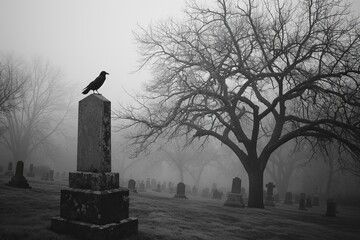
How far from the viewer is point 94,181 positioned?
15.5 feet

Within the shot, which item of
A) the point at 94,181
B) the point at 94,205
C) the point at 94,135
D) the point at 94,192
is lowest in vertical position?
the point at 94,205

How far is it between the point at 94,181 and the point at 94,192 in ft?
0.69

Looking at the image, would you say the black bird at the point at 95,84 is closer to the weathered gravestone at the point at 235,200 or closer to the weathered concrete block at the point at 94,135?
the weathered concrete block at the point at 94,135

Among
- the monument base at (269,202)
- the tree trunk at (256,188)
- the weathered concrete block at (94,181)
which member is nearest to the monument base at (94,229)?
the weathered concrete block at (94,181)

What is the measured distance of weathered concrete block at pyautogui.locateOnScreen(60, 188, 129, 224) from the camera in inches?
178

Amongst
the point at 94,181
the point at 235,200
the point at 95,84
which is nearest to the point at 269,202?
the point at 235,200

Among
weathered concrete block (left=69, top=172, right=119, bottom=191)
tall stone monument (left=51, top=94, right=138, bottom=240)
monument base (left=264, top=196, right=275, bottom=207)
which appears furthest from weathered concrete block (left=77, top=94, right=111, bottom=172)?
monument base (left=264, top=196, right=275, bottom=207)

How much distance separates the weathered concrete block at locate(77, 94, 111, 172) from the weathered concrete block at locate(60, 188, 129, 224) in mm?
489

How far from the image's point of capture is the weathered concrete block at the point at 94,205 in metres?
4.52

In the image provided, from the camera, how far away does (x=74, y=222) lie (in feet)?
15.2

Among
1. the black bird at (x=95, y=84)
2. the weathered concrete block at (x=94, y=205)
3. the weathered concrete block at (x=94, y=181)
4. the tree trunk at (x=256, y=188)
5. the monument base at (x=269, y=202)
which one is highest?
the black bird at (x=95, y=84)

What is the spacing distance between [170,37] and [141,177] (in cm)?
5378

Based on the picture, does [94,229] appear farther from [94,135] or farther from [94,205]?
[94,135]

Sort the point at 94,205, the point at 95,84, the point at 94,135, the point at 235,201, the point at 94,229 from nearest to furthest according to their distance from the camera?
the point at 94,229 < the point at 94,205 < the point at 94,135 < the point at 95,84 < the point at 235,201
